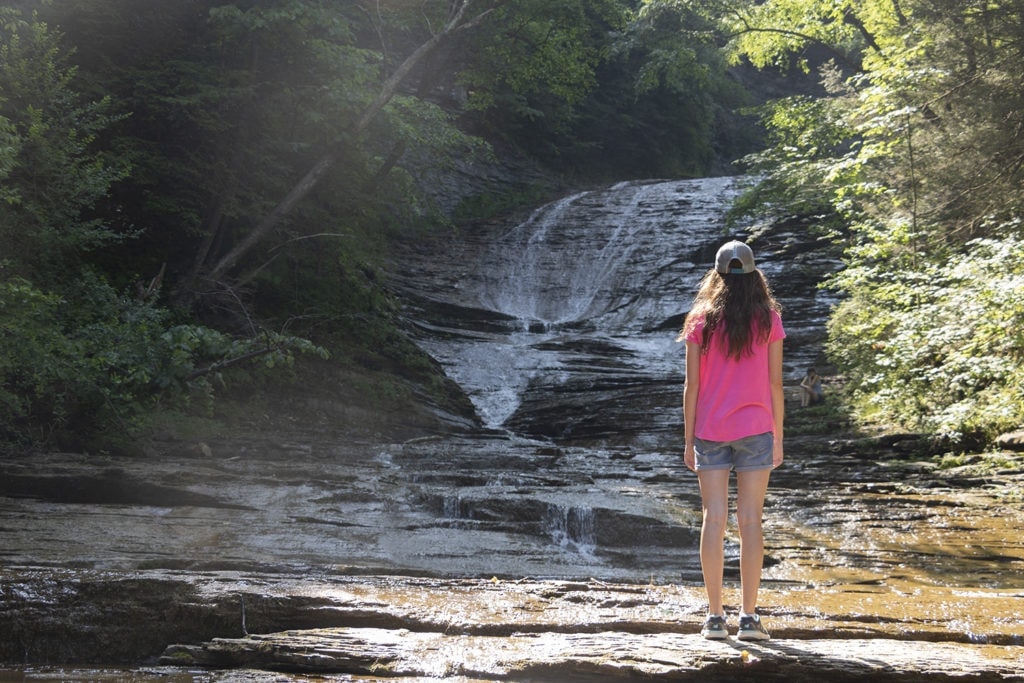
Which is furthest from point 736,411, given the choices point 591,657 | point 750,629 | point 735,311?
point 591,657

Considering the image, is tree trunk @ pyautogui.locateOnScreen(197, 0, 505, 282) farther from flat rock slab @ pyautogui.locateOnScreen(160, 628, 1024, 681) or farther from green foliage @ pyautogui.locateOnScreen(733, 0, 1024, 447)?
flat rock slab @ pyautogui.locateOnScreen(160, 628, 1024, 681)

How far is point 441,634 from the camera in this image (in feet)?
15.2

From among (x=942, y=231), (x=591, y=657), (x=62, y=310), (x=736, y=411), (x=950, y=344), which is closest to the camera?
(x=591, y=657)

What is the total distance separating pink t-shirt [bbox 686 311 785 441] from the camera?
4152 mm

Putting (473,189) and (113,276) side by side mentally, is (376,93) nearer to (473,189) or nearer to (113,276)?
(113,276)

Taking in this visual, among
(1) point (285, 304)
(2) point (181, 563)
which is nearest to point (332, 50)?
(1) point (285, 304)

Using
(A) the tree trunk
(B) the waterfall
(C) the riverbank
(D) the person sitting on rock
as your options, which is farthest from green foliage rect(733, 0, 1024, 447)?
(A) the tree trunk

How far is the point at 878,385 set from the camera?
44.8ft

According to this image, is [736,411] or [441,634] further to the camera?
[441,634]

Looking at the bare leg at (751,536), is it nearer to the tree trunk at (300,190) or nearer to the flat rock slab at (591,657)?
the flat rock slab at (591,657)

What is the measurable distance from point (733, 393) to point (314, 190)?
13510 mm

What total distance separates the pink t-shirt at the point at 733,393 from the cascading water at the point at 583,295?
11292mm

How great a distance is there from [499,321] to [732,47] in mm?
9251

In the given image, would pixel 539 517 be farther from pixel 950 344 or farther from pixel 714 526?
pixel 950 344
